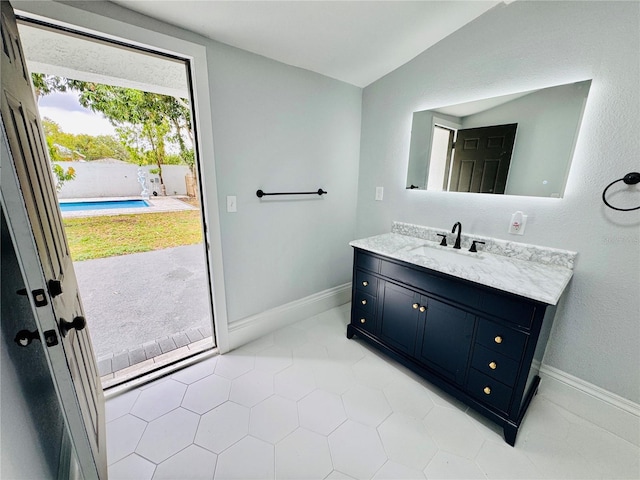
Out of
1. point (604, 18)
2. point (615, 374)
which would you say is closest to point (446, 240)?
point (615, 374)

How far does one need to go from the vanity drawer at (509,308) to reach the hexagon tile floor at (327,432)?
2.17 feet

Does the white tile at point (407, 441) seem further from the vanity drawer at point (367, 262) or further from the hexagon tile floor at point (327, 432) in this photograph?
the vanity drawer at point (367, 262)

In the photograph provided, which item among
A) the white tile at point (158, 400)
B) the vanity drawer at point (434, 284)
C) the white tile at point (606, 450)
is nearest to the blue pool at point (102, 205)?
the white tile at point (158, 400)

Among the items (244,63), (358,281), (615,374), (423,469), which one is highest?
(244,63)

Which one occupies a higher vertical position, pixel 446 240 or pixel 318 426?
pixel 446 240

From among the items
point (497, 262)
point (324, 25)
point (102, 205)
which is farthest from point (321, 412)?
point (102, 205)

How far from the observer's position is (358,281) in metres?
1.95

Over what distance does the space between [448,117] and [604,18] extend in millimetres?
746

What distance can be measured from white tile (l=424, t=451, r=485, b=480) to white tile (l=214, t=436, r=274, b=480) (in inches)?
28.5

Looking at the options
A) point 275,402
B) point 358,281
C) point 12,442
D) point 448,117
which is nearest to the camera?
point 12,442

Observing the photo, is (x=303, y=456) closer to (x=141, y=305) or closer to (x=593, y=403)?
(x=593, y=403)

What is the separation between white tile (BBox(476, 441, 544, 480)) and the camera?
1.17 meters

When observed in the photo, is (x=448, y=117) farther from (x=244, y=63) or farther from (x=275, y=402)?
(x=275, y=402)

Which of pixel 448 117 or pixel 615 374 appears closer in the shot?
pixel 615 374
